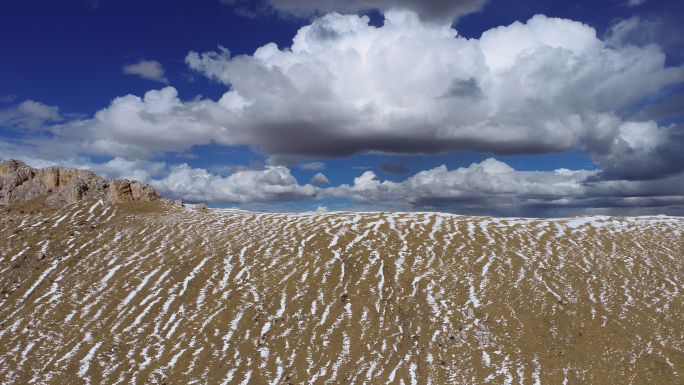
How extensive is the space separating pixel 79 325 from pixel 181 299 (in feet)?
22.2

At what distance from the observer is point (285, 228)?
147 feet

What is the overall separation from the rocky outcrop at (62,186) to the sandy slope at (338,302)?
19.4 feet

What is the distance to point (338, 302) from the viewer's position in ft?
99.2

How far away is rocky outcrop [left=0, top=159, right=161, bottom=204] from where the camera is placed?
1993 inches

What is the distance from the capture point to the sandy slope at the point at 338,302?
2369cm

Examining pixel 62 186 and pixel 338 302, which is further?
pixel 62 186

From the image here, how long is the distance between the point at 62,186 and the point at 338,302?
45.7m

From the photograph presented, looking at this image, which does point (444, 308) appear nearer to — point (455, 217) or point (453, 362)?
point (453, 362)

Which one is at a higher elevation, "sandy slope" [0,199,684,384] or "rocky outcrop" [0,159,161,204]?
"rocky outcrop" [0,159,161,204]

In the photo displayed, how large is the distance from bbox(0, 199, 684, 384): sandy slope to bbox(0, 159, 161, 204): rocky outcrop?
5.91 metres

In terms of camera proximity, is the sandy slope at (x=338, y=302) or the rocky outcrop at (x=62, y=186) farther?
the rocky outcrop at (x=62, y=186)

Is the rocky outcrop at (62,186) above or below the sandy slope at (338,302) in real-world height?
above

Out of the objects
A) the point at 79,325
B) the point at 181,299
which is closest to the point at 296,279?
the point at 181,299

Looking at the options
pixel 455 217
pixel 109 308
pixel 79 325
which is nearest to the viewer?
pixel 79 325
